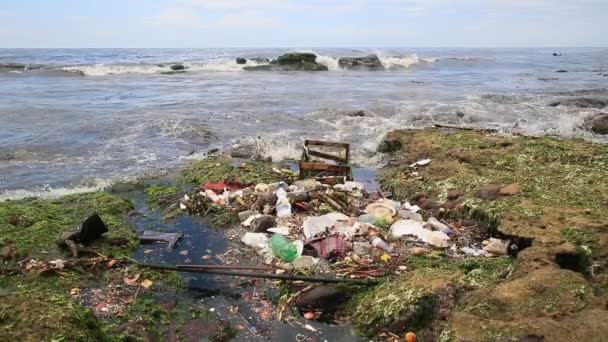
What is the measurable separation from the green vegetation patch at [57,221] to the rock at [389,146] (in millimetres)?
5864

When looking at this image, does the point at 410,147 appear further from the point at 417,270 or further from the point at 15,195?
the point at 15,195

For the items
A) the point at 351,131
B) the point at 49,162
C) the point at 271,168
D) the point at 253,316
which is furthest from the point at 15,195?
the point at 351,131

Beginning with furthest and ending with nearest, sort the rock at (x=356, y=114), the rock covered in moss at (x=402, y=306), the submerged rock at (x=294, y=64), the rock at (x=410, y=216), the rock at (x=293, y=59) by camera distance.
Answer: the rock at (x=293, y=59) < the submerged rock at (x=294, y=64) < the rock at (x=356, y=114) < the rock at (x=410, y=216) < the rock covered in moss at (x=402, y=306)

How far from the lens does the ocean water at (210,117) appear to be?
384 inches

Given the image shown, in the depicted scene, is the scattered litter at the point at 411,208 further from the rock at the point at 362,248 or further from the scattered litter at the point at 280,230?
the scattered litter at the point at 280,230

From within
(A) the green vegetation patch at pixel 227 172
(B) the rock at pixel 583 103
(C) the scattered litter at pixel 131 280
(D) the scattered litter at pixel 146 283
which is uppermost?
(B) the rock at pixel 583 103

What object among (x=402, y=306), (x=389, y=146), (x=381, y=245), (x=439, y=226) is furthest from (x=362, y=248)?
(x=389, y=146)

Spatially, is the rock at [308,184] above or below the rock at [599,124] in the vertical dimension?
below

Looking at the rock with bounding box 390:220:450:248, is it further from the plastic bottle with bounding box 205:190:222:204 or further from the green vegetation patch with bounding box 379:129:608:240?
the plastic bottle with bounding box 205:190:222:204

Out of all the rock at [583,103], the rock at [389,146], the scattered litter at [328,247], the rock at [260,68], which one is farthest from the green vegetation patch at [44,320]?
the rock at [260,68]

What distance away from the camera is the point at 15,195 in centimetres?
762

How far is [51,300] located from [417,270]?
3334 mm

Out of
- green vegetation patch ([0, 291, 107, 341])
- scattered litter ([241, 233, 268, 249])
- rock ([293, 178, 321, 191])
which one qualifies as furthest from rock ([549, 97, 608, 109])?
green vegetation patch ([0, 291, 107, 341])

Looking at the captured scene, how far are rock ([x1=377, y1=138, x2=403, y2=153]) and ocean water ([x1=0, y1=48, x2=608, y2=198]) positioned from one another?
35 cm
